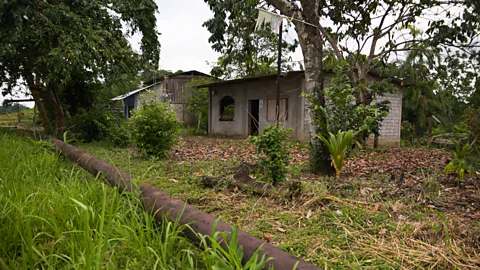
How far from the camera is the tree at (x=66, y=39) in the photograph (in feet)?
24.8

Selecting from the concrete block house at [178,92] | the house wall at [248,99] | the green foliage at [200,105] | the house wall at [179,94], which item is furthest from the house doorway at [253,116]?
the house wall at [179,94]

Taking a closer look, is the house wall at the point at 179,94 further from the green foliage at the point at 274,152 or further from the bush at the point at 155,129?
the green foliage at the point at 274,152

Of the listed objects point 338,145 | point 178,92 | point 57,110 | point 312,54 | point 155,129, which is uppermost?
point 178,92

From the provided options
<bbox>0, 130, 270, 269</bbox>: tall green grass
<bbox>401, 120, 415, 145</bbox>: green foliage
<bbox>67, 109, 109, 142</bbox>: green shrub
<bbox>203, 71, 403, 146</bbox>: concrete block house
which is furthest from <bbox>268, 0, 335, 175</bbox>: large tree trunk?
<bbox>401, 120, 415, 145</bbox>: green foliage

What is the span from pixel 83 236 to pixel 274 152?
2773 mm

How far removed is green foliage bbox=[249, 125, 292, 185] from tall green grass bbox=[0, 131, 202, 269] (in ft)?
7.25

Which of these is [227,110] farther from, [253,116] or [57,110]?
[57,110]

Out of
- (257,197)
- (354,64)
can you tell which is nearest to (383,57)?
(354,64)

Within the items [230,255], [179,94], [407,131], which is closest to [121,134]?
[230,255]

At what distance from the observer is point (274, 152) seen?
14.5ft

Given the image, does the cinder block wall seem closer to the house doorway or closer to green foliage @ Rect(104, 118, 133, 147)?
the house doorway

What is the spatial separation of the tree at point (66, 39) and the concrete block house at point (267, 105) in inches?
180

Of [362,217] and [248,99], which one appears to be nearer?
[362,217]

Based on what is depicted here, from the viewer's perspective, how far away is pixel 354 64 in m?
8.99
